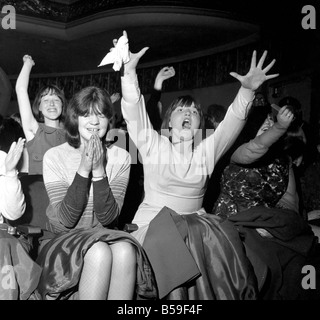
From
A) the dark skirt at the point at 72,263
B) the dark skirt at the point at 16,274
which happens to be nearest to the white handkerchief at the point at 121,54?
the dark skirt at the point at 72,263

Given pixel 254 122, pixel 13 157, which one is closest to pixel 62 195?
pixel 13 157

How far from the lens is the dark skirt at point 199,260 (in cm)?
171

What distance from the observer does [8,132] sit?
8.77ft

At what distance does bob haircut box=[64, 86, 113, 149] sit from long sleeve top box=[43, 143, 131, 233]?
6 cm

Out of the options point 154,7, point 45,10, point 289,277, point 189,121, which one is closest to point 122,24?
point 154,7

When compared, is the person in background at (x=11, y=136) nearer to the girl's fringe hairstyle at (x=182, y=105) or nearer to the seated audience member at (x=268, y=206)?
the girl's fringe hairstyle at (x=182, y=105)

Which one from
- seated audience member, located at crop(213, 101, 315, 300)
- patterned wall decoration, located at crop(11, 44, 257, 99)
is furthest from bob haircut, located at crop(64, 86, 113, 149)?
patterned wall decoration, located at crop(11, 44, 257, 99)

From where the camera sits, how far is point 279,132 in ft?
6.81

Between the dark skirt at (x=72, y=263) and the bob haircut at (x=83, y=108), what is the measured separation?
444mm

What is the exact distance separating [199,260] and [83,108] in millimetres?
792

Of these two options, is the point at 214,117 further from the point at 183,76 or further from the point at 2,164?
the point at 183,76

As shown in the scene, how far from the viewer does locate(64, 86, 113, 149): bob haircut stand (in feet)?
6.30

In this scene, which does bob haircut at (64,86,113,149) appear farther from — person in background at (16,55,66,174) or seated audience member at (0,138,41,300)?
person in background at (16,55,66,174)
